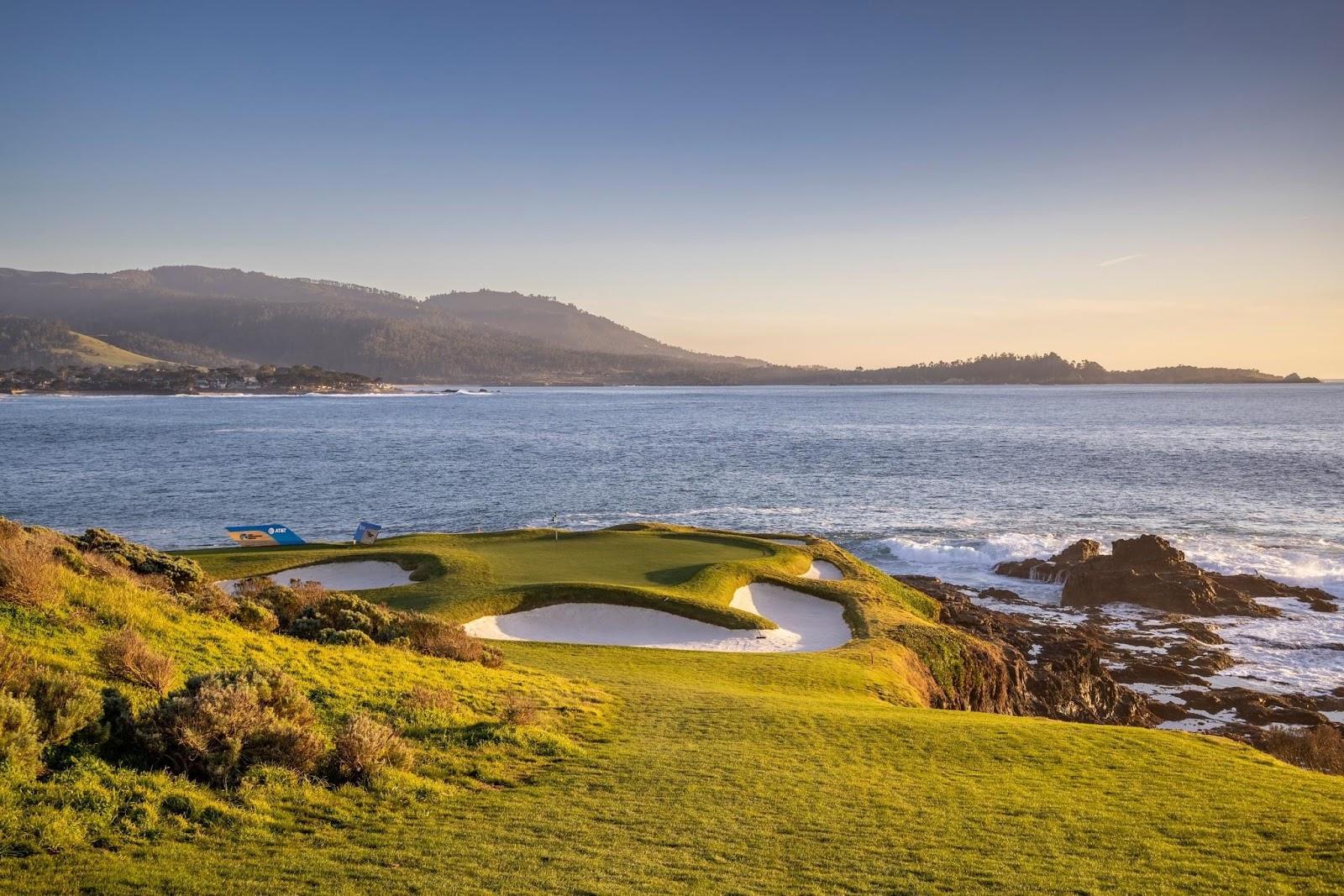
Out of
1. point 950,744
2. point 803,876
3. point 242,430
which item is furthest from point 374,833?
point 242,430

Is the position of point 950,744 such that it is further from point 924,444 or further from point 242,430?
point 242,430

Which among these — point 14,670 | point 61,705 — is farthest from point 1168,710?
point 14,670

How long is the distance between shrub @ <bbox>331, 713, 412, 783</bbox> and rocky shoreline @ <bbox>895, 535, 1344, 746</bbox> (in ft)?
54.4

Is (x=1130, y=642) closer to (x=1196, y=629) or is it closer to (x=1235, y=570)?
(x=1196, y=629)

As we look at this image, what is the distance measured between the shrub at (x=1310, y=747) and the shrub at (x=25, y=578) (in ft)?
81.6

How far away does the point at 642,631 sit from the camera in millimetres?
22672

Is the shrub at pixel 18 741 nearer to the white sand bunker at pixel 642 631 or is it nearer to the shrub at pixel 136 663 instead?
the shrub at pixel 136 663

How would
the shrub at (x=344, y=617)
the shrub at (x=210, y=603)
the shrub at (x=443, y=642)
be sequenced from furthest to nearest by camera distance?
the shrub at (x=443, y=642)
the shrub at (x=344, y=617)
the shrub at (x=210, y=603)

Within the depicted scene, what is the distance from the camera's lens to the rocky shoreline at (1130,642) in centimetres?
2328

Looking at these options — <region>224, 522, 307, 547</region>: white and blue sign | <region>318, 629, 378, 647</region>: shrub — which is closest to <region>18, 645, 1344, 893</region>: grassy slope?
<region>318, 629, 378, 647</region>: shrub

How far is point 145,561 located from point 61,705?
28.9ft

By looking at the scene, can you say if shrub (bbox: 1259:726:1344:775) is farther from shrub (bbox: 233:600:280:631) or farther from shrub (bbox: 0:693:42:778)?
shrub (bbox: 0:693:42:778)

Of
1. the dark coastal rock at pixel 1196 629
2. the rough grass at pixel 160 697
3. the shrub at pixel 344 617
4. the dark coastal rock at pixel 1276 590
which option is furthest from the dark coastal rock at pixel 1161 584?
the shrub at pixel 344 617

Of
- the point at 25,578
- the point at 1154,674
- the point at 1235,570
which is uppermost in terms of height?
the point at 25,578
